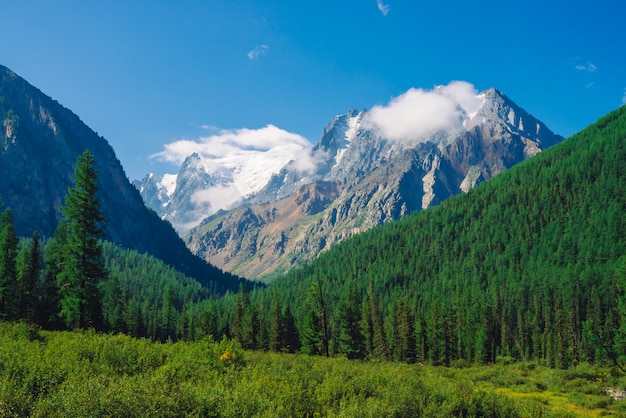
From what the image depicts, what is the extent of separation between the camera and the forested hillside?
274ft

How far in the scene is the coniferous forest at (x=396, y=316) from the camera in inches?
627

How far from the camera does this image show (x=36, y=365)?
11.8 m

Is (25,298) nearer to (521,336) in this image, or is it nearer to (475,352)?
(475,352)

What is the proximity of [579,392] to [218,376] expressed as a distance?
4154cm

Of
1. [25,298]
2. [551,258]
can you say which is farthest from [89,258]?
[551,258]

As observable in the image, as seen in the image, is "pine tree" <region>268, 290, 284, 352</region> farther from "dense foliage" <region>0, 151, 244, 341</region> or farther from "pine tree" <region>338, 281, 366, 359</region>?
"pine tree" <region>338, 281, 366, 359</region>

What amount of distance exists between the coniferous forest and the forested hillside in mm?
584

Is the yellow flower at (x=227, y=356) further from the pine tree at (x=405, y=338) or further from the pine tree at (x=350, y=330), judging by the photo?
the pine tree at (x=405, y=338)

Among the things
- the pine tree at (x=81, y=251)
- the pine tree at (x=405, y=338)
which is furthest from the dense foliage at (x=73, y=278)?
the pine tree at (x=405, y=338)

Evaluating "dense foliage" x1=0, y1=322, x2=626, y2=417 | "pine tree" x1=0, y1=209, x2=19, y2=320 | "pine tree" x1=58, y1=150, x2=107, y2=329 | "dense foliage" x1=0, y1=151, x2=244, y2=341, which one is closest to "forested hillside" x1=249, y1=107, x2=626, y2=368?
"dense foliage" x1=0, y1=151, x2=244, y2=341

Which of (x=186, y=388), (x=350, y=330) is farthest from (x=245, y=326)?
(x=186, y=388)

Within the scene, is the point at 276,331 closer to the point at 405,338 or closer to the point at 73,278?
the point at 405,338

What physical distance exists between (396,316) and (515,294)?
67.0 metres

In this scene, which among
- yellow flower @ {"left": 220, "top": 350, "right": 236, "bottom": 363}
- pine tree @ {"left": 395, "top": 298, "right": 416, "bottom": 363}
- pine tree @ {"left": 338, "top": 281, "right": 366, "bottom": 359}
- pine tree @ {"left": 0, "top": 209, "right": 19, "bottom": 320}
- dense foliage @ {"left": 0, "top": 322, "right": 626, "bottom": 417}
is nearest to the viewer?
dense foliage @ {"left": 0, "top": 322, "right": 626, "bottom": 417}
